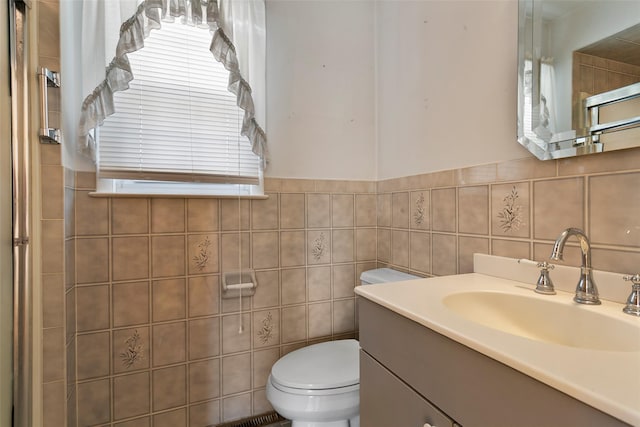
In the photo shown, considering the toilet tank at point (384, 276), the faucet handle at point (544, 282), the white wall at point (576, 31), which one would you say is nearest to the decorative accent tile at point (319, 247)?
the toilet tank at point (384, 276)

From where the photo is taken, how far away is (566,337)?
28.6 inches

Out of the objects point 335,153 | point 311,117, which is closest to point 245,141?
point 311,117

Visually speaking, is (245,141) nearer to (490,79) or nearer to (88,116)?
(88,116)

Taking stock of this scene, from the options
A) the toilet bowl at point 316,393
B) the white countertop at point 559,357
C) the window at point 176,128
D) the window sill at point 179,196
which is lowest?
the toilet bowl at point 316,393

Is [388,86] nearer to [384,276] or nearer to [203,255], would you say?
[384,276]

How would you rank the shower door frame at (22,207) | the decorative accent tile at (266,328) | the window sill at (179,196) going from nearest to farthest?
the shower door frame at (22,207), the window sill at (179,196), the decorative accent tile at (266,328)

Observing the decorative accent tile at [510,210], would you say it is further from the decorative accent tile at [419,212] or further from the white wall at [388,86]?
the decorative accent tile at [419,212]

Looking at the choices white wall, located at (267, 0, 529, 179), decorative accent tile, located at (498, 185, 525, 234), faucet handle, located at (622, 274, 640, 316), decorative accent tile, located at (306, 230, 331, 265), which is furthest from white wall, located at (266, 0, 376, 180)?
faucet handle, located at (622, 274, 640, 316)

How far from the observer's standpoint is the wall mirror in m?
0.75

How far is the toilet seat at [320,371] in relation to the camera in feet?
3.61

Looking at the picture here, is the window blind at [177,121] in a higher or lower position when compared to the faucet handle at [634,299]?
higher

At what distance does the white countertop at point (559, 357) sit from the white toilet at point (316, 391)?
0.52 meters

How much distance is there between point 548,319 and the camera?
30.2 inches

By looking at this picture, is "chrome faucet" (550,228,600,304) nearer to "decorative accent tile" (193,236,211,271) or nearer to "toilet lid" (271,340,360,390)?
"toilet lid" (271,340,360,390)
